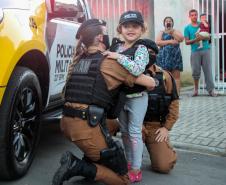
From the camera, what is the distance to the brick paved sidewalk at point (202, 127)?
4977 millimetres

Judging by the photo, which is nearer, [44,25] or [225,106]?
[44,25]

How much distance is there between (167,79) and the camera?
4.14m

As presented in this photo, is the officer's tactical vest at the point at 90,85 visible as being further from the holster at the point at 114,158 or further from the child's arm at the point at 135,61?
the holster at the point at 114,158

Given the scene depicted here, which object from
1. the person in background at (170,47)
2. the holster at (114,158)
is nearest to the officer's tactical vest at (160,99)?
the holster at (114,158)

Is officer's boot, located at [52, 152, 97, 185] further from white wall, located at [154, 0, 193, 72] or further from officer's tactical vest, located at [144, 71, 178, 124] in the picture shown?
white wall, located at [154, 0, 193, 72]

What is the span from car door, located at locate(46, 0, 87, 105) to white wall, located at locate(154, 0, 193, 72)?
546cm

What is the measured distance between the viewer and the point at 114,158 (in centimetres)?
341

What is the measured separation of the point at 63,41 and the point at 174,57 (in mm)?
3798

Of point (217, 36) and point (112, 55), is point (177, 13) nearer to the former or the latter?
point (217, 36)

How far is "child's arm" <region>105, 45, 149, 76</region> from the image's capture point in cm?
344

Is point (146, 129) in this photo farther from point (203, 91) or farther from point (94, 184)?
point (203, 91)

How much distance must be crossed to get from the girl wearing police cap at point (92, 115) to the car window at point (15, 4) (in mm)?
539

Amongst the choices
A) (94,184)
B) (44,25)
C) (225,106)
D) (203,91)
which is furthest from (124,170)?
(203,91)

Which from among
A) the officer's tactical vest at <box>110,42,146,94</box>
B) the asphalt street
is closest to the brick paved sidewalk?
the asphalt street
